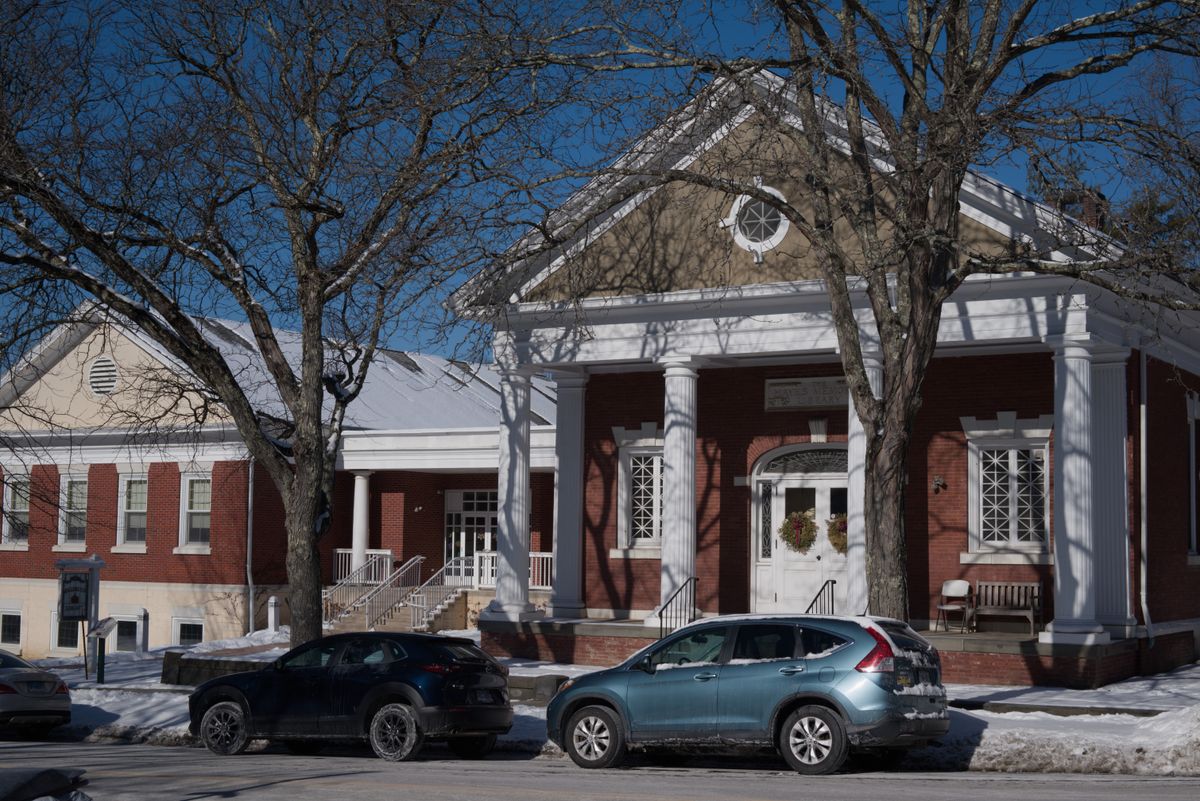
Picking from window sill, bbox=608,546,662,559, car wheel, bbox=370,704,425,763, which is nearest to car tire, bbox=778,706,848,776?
car wheel, bbox=370,704,425,763

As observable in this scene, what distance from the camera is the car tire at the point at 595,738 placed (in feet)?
48.8

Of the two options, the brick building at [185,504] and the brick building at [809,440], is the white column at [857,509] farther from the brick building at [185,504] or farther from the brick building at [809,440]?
the brick building at [185,504]

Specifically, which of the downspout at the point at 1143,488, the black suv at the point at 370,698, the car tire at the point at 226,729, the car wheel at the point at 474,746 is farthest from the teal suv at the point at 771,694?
the downspout at the point at 1143,488

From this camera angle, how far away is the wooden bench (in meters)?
22.1

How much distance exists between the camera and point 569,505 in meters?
25.8

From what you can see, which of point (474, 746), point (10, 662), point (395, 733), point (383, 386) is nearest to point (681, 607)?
point (474, 746)

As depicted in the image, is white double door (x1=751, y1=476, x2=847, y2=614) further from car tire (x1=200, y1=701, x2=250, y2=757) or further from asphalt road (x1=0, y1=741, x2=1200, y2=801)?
car tire (x1=200, y1=701, x2=250, y2=757)

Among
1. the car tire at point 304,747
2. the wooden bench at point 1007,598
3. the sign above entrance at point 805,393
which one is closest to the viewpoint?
the car tire at point 304,747

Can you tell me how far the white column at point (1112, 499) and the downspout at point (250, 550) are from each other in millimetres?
20458

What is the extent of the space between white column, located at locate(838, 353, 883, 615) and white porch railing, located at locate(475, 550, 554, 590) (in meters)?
12.1

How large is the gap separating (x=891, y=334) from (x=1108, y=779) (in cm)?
501

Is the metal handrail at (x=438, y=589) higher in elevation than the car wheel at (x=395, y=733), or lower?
higher

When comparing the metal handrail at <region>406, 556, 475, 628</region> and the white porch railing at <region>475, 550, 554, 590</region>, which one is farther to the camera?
the white porch railing at <region>475, 550, 554, 590</region>

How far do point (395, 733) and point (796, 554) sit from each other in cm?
1073
